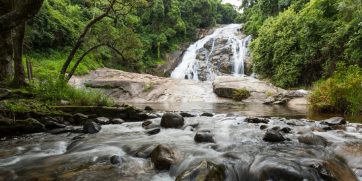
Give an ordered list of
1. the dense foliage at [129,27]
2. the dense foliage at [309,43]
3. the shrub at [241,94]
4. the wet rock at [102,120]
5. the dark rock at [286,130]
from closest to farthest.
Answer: the dark rock at [286,130], the wet rock at [102,120], the dense foliage at [129,27], the dense foliage at [309,43], the shrub at [241,94]

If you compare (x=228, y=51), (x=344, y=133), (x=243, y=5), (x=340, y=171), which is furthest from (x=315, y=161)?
(x=243, y=5)

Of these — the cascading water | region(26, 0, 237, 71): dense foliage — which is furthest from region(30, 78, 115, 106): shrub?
the cascading water

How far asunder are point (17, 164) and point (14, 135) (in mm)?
1926

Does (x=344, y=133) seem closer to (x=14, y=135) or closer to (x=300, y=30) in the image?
(x=14, y=135)

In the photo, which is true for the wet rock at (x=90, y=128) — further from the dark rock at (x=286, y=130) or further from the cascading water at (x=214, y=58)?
the cascading water at (x=214, y=58)

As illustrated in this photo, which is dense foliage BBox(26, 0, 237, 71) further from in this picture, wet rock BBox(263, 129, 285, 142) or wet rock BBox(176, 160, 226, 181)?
wet rock BBox(176, 160, 226, 181)

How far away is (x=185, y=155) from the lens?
14.5 ft

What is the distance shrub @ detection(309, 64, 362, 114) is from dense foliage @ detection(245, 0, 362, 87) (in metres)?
6.23

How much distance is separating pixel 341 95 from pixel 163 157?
26.8ft

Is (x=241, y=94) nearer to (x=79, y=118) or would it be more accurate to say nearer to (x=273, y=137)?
(x=79, y=118)

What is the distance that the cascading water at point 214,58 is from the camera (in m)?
27.8

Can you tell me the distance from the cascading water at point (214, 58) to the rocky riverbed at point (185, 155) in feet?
69.4

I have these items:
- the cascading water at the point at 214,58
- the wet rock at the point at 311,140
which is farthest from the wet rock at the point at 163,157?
the cascading water at the point at 214,58

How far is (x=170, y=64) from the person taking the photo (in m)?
32.9
